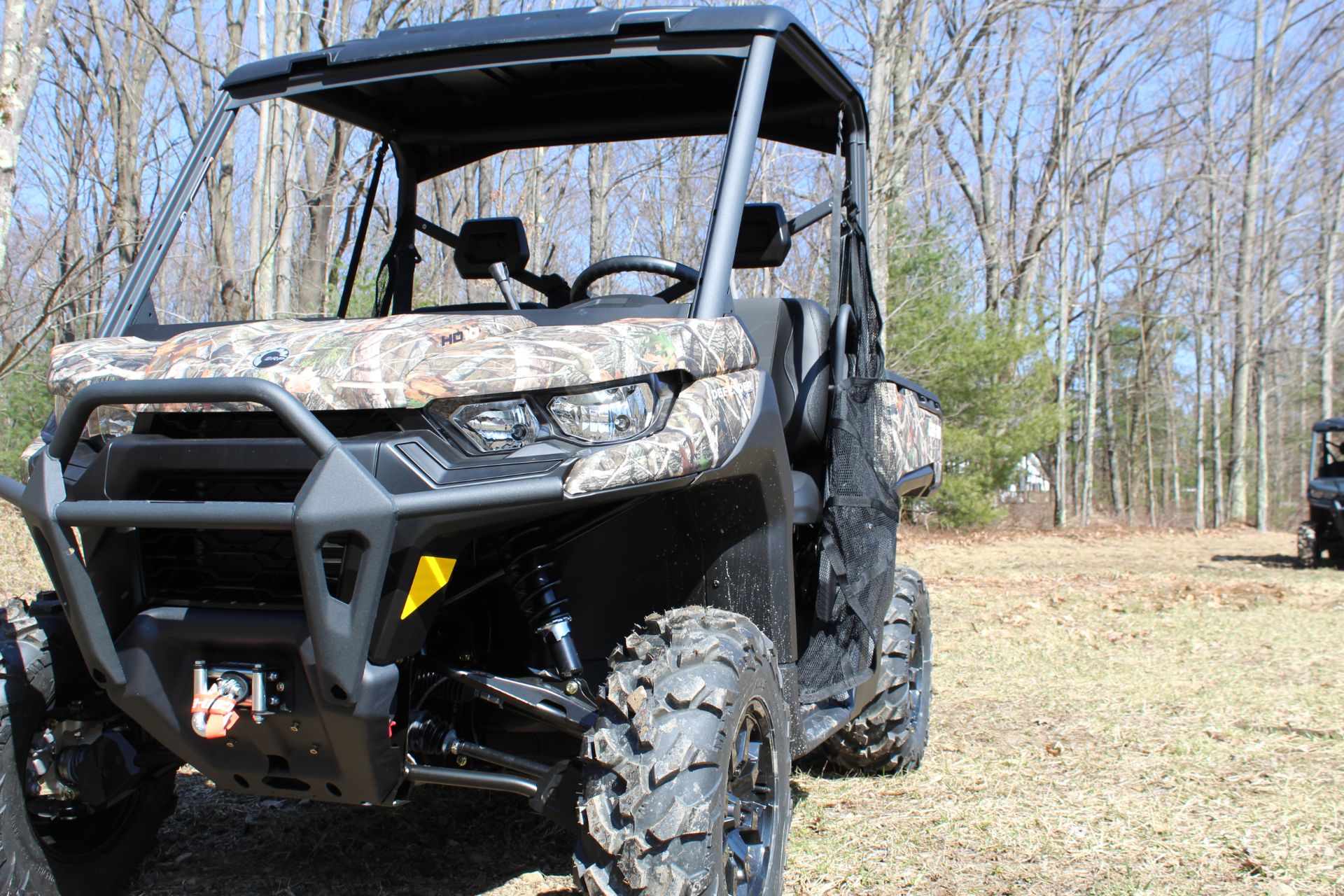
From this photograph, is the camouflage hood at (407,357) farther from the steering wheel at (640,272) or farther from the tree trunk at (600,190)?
the tree trunk at (600,190)

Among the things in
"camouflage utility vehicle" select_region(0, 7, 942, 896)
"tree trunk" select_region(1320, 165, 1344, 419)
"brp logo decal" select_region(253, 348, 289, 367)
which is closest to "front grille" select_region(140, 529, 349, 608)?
"camouflage utility vehicle" select_region(0, 7, 942, 896)

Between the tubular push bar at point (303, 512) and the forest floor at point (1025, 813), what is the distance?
1.39m

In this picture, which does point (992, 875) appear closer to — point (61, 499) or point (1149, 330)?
point (61, 499)

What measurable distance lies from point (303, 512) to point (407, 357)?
412 millimetres

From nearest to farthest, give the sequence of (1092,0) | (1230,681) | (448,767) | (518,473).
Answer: (518,473) < (448,767) < (1230,681) < (1092,0)

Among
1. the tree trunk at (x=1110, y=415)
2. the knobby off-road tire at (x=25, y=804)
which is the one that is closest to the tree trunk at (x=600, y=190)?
the knobby off-road tire at (x=25, y=804)

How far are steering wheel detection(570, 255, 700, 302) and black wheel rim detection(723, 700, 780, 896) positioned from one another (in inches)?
46.4

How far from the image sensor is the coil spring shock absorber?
8.52 ft

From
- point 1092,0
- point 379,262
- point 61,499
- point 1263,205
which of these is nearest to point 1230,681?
point 379,262

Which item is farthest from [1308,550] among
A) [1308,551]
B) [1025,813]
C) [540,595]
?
[540,595]

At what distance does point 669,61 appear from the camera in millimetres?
3152

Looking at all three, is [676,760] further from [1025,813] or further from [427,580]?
[1025,813]

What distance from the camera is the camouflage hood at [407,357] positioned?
2236 mm

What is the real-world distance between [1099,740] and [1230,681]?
6.08 feet
